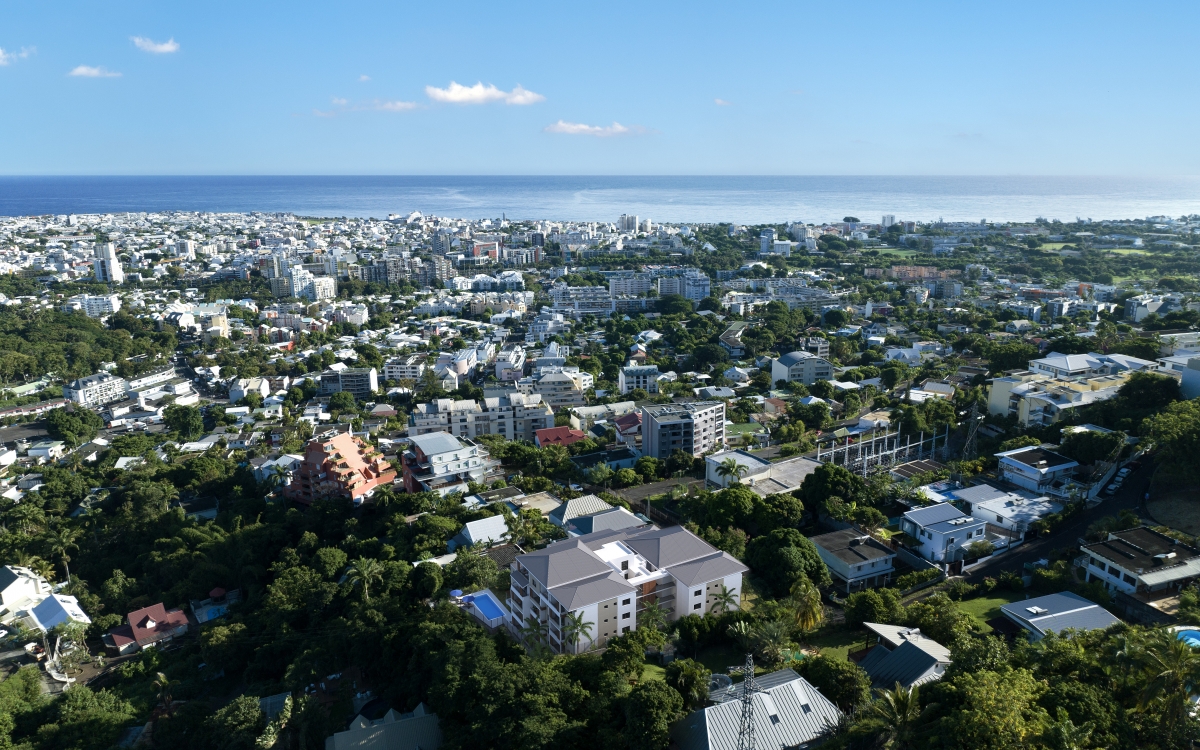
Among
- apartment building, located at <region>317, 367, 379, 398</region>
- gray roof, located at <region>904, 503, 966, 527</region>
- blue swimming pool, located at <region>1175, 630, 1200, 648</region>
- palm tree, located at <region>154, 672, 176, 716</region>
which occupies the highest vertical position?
blue swimming pool, located at <region>1175, 630, 1200, 648</region>

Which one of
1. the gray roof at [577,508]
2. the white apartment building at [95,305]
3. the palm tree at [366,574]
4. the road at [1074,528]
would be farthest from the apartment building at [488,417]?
the white apartment building at [95,305]

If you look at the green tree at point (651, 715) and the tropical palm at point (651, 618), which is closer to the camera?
the green tree at point (651, 715)

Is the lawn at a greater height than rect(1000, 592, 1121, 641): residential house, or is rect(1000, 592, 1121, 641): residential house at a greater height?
rect(1000, 592, 1121, 641): residential house

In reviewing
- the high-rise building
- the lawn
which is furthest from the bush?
the high-rise building

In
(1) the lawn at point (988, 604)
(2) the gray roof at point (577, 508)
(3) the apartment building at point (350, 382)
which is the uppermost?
(2) the gray roof at point (577, 508)

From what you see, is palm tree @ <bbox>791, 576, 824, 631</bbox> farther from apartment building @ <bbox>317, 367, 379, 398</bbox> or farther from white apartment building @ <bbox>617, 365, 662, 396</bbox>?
apartment building @ <bbox>317, 367, 379, 398</bbox>

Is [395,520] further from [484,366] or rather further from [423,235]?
[423,235]

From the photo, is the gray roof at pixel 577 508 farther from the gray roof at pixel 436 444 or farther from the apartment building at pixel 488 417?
the apartment building at pixel 488 417
